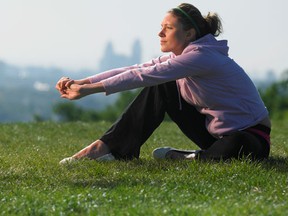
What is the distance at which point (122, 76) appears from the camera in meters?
7.52

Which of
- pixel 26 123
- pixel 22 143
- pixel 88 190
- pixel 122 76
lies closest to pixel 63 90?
pixel 122 76

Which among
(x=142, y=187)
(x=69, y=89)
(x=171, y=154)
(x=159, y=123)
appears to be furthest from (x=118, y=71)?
(x=142, y=187)

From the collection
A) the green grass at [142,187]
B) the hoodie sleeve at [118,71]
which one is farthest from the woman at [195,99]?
the green grass at [142,187]

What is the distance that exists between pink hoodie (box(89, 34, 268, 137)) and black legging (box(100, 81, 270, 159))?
0.40 ft

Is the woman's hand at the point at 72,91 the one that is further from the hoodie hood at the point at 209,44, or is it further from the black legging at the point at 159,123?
the hoodie hood at the point at 209,44

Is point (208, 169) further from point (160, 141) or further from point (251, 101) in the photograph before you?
point (160, 141)

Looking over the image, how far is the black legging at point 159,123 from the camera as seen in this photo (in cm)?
776

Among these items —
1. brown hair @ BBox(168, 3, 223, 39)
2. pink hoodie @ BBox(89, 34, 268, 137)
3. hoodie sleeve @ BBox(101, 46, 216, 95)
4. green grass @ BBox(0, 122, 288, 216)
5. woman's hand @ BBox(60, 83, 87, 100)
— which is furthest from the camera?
brown hair @ BBox(168, 3, 223, 39)

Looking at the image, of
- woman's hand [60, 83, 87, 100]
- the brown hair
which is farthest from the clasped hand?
the brown hair

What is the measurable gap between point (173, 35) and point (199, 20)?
342 millimetres

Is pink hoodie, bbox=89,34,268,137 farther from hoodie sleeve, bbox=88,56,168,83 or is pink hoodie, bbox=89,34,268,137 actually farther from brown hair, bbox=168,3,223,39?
hoodie sleeve, bbox=88,56,168,83

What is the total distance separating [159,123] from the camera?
8.04 meters

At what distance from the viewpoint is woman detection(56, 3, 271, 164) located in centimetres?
765

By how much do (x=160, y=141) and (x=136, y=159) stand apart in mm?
4422
